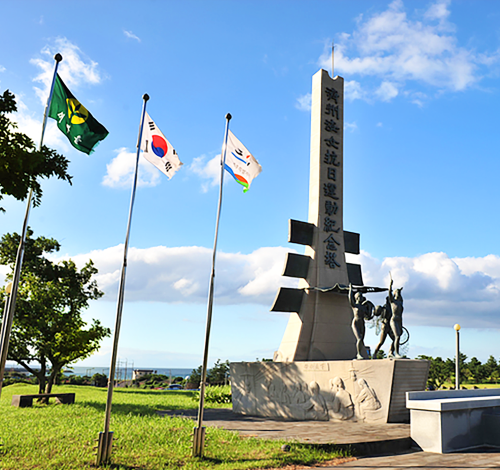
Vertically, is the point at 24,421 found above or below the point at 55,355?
below

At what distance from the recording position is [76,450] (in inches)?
351

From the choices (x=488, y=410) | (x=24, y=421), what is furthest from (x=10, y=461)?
(x=488, y=410)

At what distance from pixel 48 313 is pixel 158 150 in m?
12.3

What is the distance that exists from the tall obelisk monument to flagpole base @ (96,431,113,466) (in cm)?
987

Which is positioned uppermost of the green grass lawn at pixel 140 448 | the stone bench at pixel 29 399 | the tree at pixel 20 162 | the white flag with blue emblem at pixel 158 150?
the white flag with blue emblem at pixel 158 150

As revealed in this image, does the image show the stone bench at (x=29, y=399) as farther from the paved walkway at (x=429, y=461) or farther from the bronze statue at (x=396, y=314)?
the paved walkway at (x=429, y=461)

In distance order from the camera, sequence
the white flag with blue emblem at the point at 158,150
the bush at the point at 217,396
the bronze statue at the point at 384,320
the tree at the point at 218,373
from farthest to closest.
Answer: the tree at the point at 218,373, the bush at the point at 217,396, the bronze statue at the point at 384,320, the white flag with blue emblem at the point at 158,150

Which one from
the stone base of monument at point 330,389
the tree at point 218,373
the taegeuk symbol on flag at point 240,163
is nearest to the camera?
the taegeuk symbol on flag at point 240,163

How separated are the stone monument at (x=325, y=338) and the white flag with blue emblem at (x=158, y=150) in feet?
26.2

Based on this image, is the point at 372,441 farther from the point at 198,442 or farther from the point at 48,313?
the point at 48,313

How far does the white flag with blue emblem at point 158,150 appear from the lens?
10.2 metres

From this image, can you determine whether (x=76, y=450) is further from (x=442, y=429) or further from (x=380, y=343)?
(x=380, y=343)

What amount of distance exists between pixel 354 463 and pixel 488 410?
4.36 m

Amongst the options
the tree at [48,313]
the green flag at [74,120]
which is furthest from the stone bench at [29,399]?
the green flag at [74,120]
